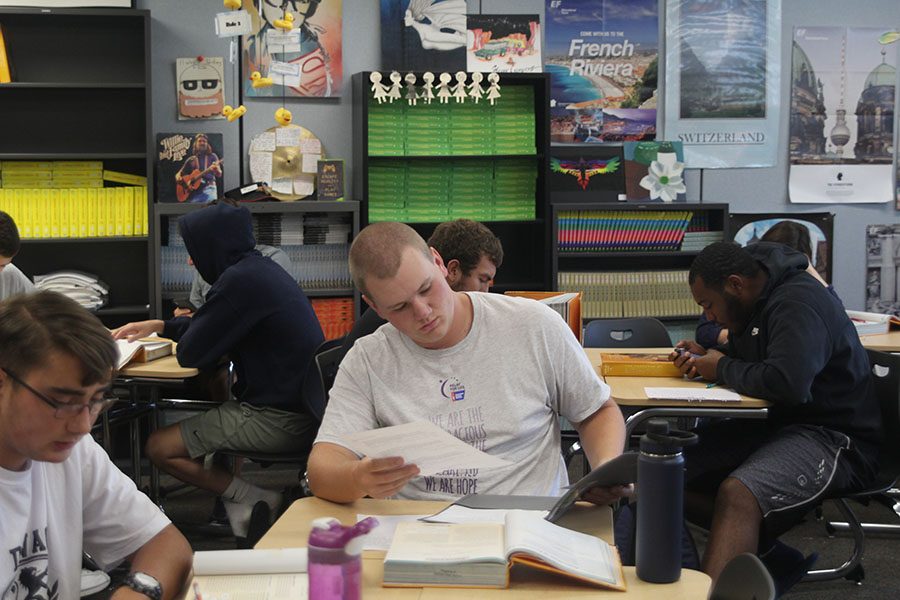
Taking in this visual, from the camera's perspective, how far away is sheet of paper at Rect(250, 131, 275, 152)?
5.95 meters

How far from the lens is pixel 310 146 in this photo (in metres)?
6.00

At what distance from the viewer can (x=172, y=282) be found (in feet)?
18.9

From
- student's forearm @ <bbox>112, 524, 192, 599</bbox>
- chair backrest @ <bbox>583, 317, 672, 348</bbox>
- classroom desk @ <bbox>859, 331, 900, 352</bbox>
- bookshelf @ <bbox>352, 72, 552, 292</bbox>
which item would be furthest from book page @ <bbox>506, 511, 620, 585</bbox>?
bookshelf @ <bbox>352, 72, 552, 292</bbox>

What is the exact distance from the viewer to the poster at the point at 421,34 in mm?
6078

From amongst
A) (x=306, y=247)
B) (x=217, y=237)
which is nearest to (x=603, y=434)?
(x=217, y=237)

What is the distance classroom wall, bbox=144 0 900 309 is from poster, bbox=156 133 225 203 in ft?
0.54

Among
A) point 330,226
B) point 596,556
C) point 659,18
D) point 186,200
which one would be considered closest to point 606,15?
point 659,18

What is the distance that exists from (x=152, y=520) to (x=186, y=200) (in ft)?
13.7

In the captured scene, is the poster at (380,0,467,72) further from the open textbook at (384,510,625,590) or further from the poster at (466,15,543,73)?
the open textbook at (384,510,625,590)

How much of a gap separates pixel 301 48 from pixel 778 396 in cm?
381

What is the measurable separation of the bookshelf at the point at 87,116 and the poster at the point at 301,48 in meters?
0.63

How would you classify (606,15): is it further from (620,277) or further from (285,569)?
(285,569)

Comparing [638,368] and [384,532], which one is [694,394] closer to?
[638,368]

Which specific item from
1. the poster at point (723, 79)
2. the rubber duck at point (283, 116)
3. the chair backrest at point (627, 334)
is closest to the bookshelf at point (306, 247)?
the rubber duck at point (283, 116)
